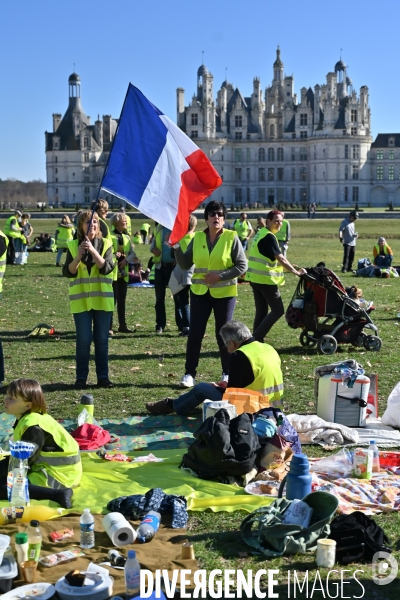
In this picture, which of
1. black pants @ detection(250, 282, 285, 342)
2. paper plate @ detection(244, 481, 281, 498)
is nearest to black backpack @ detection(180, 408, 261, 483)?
paper plate @ detection(244, 481, 281, 498)

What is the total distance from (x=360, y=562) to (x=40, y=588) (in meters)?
1.69

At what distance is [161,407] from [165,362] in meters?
2.32

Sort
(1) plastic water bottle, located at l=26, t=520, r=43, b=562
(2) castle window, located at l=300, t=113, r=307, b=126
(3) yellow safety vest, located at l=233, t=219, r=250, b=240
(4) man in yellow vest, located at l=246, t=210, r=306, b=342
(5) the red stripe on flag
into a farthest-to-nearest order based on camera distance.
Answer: (2) castle window, located at l=300, t=113, r=307, b=126
(3) yellow safety vest, located at l=233, t=219, r=250, b=240
(4) man in yellow vest, located at l=246, t=210, r=306, b=342
(5) the red stripe on flag
(1) plastic water bottle, located at l=26, t=520, r=43, b=562

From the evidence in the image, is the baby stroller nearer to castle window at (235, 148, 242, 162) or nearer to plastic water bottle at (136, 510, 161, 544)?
plastic water bottle at (136, 510, 161, 544)

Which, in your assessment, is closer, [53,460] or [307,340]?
[53,460]

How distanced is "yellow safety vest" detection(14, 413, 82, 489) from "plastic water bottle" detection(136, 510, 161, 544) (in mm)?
819

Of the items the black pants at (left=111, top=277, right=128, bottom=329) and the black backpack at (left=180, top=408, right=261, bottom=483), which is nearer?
the black backpack at (left=180, top=408, right=261, bottom=483)

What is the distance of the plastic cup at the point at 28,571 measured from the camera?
434 centimetres

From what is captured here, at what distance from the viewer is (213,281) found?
8469 mm

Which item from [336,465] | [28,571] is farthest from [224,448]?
[28,571]

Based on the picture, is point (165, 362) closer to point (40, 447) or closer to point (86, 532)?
point (40, 447)

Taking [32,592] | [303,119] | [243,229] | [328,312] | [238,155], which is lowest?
[32,592]

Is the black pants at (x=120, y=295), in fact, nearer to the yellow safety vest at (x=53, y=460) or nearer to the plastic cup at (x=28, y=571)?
the yellow safety vest at (x=53, y=460)

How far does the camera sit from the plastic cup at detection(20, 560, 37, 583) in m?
4.34
